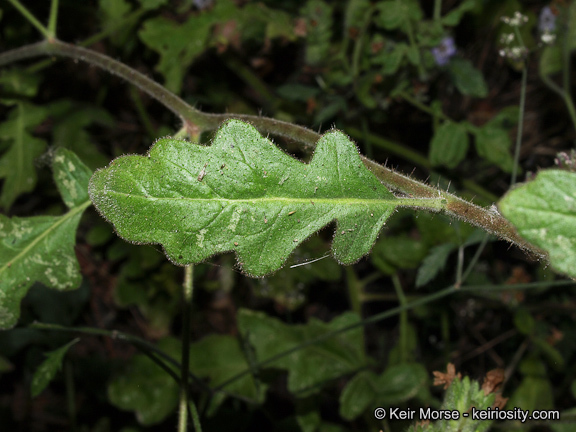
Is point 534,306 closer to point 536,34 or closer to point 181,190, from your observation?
point 536,34

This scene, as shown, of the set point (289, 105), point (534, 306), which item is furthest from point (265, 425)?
point (289, 105)

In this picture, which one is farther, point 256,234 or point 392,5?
point 392,5

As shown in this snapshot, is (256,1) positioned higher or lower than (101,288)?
higher

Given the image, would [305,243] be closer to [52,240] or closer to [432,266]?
[432,266]

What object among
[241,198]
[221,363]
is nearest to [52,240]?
[241,198]

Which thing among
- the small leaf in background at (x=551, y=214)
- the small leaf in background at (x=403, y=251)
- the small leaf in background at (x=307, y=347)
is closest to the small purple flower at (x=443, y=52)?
the small leaf in background at (x=403, y=251)

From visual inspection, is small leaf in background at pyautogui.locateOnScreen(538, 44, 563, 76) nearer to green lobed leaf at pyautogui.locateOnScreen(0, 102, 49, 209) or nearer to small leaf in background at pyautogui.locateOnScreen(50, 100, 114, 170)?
small leaf in background at pyautogui.locateOnScreen(50, 100, 114, 170)
